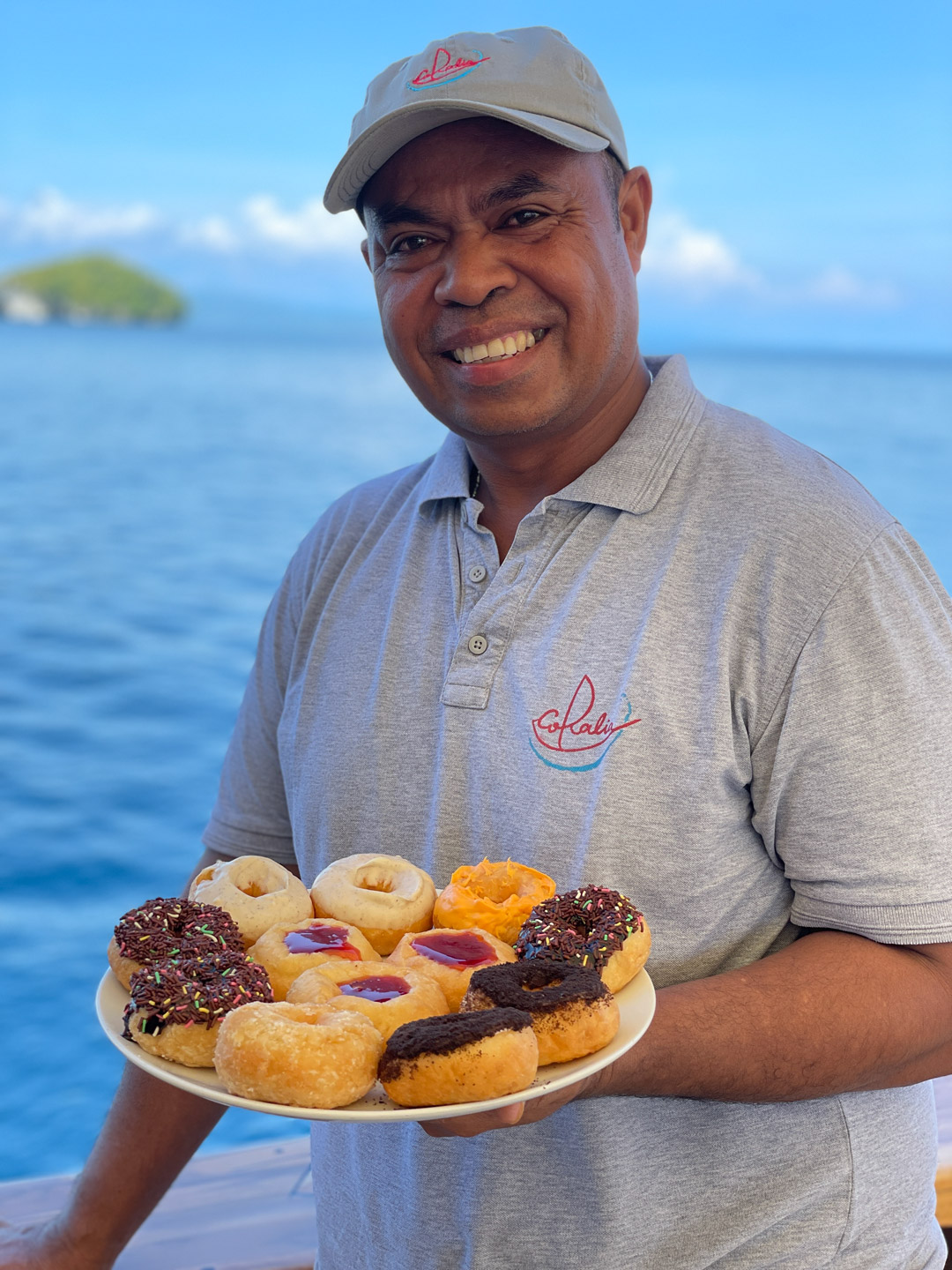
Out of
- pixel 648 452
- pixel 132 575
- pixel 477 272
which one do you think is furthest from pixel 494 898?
pixel 132 575

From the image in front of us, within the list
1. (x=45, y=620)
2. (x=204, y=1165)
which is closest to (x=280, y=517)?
(x=45, y=620)

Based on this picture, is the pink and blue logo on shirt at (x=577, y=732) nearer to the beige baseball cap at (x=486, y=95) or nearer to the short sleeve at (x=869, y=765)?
the short sleeve at (x=869, y=765)

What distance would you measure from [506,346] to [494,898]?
0.62 m

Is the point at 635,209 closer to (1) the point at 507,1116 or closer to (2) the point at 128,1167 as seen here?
(1) the point at 507,1116

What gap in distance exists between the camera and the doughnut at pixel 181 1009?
924mm

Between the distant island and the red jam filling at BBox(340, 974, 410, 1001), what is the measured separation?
758 inches

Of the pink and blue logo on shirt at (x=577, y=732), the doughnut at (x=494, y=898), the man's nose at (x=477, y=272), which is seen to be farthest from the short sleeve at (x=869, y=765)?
the man's nose at (x=477, y=272)

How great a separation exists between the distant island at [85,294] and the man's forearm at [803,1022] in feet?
63.3

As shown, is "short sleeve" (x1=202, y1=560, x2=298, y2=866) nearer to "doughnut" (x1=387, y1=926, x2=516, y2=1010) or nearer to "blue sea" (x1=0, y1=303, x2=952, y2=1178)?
"doughnut" (x1=387, y1=926, x2=516, y2=1010)

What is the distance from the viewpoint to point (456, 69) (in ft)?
4.30

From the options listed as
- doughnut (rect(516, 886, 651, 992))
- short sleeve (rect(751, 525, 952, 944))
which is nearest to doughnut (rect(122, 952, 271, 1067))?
doughnut (rect(516, 886, 651, 992))

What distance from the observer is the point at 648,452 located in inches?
53.9

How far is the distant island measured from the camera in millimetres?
18344

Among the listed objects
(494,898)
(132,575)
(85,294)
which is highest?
(85,294)
